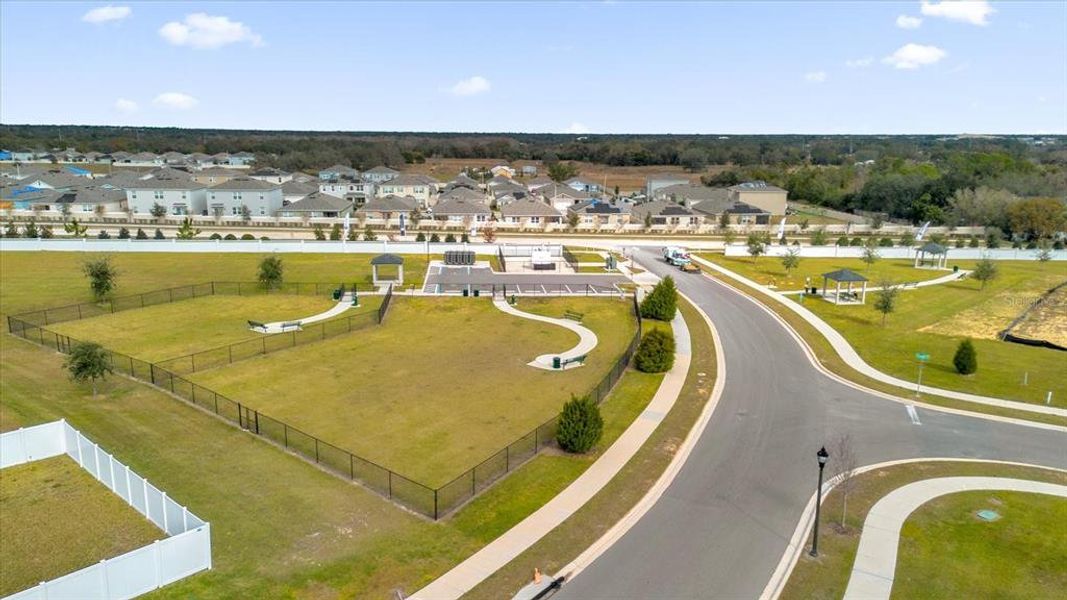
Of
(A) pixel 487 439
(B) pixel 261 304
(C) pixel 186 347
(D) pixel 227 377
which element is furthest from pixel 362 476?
(B) pixel 261 304

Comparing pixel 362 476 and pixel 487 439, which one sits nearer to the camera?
pixel 362 476

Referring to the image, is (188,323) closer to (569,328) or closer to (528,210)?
(569,328)

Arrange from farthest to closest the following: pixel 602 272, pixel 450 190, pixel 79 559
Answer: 1. pixel 450 190
2. pixel 602 272
3. pixel 79 559

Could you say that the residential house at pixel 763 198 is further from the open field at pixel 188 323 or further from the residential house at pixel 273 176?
the residential house at pixel 273 176

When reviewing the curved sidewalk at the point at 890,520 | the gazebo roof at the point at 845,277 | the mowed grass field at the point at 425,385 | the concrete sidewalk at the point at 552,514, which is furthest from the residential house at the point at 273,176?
the curved sidewalk at the point at 890,520

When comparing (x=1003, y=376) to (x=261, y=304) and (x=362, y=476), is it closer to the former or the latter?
(x=362, y=476)

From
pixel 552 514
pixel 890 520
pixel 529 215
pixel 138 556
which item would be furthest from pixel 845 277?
pixel 529 215

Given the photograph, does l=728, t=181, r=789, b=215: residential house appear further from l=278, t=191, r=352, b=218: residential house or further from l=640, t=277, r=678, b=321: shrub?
l=640, t=277, r=678, b=321: shrub
